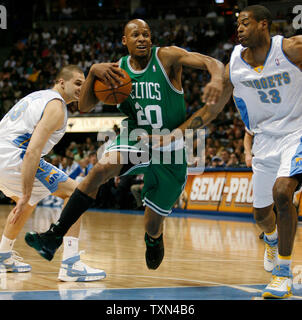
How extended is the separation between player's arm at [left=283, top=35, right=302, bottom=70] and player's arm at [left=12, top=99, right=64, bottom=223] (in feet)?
6.53

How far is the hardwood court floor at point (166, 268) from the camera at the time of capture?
459 centimetres

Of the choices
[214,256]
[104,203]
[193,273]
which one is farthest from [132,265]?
[104,203]

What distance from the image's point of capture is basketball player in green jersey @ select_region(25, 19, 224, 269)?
4.75 m

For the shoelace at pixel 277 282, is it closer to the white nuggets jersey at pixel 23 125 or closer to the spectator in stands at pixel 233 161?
the white nuggets jersey at pixel 23 125

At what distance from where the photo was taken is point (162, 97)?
509cm

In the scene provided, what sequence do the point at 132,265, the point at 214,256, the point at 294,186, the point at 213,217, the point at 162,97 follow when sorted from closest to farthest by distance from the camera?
the point at 294,186 < the point at 162,97 < the point at 132,265 < the point at 214,256 < the point at 213,217

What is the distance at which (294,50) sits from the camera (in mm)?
4785

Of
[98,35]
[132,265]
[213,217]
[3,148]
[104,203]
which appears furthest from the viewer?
[98,35]

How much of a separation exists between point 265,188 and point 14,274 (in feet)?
8.16

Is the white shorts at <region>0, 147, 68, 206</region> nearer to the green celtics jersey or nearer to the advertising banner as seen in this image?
the green celtics jersey

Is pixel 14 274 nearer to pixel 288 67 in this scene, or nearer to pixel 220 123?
pixel 288 67

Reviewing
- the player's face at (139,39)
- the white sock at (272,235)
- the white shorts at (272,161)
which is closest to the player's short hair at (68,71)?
the player's face at (139,39)

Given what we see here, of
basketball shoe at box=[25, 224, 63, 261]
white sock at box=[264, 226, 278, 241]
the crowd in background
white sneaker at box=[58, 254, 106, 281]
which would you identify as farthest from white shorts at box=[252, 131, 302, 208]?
the crowd in background

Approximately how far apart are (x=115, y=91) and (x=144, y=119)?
16.3 inches
